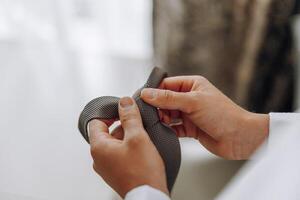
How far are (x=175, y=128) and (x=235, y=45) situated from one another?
0.87 meters

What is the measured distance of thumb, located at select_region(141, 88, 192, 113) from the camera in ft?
2.50

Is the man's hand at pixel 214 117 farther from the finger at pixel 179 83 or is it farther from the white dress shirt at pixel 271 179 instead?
the white dress shirt at pixel 271 179

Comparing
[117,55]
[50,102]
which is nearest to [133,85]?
[117,55]

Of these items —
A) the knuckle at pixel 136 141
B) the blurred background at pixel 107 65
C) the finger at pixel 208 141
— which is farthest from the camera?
the blurred background at pixel 107 65

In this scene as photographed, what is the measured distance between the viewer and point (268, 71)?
1.69 meters

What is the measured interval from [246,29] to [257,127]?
87cm

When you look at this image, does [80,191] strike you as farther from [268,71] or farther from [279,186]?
[279,186]

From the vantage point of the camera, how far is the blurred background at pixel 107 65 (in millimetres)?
1517

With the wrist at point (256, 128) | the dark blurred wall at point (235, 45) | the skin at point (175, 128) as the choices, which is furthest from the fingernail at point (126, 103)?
the dark blurred wall at point (235, 45)

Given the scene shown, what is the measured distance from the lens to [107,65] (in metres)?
2.07

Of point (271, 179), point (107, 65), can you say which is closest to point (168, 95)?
point (271, 179)

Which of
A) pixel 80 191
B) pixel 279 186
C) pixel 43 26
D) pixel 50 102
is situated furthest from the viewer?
pixel 43 26

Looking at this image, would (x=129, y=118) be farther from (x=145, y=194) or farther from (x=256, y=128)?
(x=256, y=128)

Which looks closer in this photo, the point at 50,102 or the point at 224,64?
the point at 224,64
